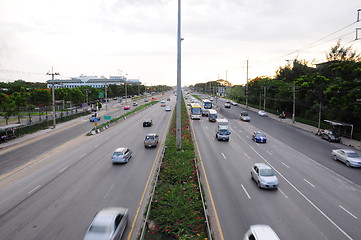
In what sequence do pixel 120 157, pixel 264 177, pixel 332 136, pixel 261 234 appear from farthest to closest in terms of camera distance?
pixel 332 136 → pixel 120 157 → pixel 264 177 → pixel 261 234

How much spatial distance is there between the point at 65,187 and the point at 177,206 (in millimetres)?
9247

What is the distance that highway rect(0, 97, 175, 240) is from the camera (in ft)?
39.5

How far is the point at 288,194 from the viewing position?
15516mm

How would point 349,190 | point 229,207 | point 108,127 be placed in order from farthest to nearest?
point 108,127 < point 349,190 < point 229,207

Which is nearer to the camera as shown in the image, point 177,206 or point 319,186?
point 177,206

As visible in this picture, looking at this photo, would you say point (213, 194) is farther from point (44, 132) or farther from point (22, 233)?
point (44, 132)

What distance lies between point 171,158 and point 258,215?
1042cm

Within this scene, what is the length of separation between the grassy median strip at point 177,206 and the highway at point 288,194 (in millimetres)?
1294

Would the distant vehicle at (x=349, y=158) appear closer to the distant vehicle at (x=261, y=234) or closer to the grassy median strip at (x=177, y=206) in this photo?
the grassy median strip at (x=177, y=206)

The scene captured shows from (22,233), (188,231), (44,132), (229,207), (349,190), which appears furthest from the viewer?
(44,132)

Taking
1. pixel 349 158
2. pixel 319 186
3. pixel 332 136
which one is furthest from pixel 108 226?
pixel 332 136

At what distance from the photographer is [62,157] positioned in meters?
25.0

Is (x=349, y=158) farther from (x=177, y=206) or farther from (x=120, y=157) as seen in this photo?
(x=120, y=157)

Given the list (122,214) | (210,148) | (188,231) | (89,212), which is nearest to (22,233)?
(89,212)
